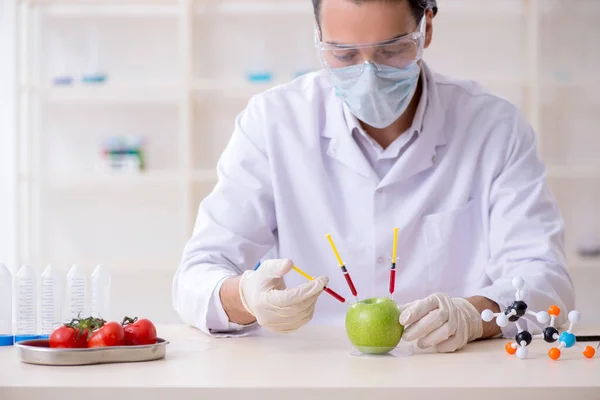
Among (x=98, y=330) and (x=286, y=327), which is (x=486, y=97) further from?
(x=98, y=330)

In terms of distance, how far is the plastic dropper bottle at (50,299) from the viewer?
171cm

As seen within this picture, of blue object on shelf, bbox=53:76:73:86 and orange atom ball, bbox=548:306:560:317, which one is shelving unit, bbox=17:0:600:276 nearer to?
blue object on shelf, bbox=53:76:73:86

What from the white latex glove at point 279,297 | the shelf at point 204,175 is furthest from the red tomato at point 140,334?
the shelf at point 204,175

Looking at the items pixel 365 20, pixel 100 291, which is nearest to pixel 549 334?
pixel 365 20

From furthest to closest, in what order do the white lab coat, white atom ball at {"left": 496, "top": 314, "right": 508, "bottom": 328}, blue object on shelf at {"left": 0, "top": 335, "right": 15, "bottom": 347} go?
the white lab coat < blue object on shelf at {"left": 0, "top": 335, "right": 15, "bottom": 347} < white atom ball at {"left": 496, "top": 314, "right": 508, "bottom": 328}

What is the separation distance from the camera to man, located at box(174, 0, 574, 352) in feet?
6.27

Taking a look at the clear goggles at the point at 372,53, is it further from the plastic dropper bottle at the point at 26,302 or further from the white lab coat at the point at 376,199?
the plastic dropper bottle at the point at 26,302

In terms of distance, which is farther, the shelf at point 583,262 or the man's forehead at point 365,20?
the shelf at point 583,262

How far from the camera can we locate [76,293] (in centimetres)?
175

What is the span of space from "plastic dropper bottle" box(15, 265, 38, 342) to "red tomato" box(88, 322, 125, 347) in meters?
0.32

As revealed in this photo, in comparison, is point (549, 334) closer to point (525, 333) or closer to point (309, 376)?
point (525, 333)

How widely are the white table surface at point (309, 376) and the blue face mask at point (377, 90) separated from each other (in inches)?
24.0

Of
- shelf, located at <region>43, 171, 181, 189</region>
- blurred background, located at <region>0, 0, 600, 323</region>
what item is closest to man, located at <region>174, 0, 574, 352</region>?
shelf, located at <region>43, 171, 181, 189</region>

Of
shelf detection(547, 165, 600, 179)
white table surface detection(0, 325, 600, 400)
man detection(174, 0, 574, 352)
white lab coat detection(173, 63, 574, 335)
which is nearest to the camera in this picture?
white table surface detection(0, 325, 600, 400)
